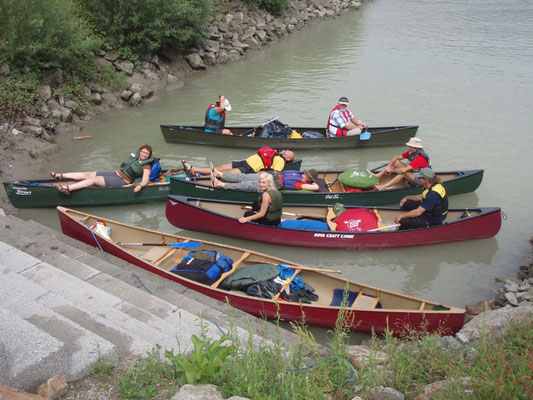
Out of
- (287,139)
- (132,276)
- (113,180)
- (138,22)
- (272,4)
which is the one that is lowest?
(132,276)

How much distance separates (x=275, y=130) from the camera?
1283cm

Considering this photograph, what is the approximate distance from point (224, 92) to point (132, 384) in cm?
1547

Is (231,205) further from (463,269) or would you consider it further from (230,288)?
(463,269)

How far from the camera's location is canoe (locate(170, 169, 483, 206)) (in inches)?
380

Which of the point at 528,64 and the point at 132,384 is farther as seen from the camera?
the point at 528,64

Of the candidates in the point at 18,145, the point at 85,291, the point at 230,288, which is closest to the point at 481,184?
the point at 230,288

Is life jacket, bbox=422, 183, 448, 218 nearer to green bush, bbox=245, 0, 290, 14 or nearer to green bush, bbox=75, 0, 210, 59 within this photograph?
green bush, bbox=75, 0, 210, 59

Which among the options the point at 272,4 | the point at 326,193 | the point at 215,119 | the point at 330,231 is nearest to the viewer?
the point at 330,231

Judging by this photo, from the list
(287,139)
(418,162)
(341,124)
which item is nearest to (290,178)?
(287,139)

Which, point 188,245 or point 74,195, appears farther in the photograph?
point 74,195

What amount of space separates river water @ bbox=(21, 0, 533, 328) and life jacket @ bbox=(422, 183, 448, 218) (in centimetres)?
81

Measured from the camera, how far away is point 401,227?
880cm

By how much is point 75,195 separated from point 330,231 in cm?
555

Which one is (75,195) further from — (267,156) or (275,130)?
(275,130)
